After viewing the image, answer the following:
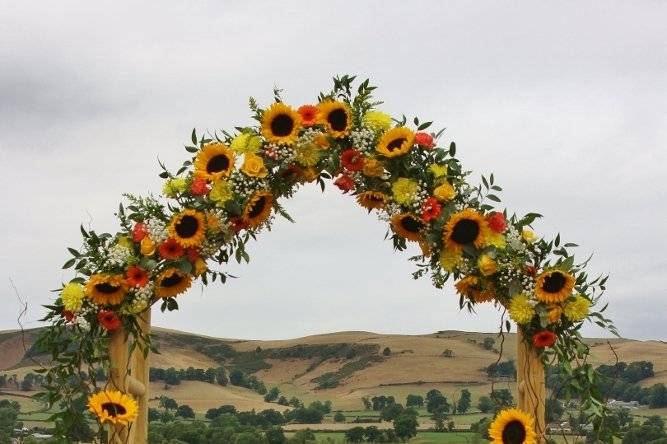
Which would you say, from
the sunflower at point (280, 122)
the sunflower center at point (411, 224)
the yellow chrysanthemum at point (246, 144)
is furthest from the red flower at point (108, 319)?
the sunflower center at point (411, 224)

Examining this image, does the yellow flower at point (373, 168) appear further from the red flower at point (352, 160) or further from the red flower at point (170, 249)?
the red flower at point (170, 249)

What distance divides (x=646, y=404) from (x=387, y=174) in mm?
59042

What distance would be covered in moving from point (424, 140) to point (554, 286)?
1.77 meters

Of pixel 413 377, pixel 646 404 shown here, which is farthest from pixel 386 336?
pixel 646 404

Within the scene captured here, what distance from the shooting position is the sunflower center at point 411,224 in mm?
7898

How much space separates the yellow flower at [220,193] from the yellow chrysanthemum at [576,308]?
124 inches

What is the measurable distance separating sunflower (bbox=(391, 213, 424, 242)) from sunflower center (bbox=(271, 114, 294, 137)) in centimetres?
129

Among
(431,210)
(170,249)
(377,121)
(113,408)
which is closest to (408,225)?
(431,210)

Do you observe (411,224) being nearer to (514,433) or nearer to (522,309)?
(522,309)

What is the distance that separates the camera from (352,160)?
26.4ft

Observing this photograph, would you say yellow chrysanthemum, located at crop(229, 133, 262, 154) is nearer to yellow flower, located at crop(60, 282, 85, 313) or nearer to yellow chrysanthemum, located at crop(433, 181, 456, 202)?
yellow chrysanthemum, located at crop(433, 181, 456, 202)

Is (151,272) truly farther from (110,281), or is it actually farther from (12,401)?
(12,401)

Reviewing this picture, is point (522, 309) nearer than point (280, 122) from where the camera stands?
Yes

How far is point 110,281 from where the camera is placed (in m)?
7.56
